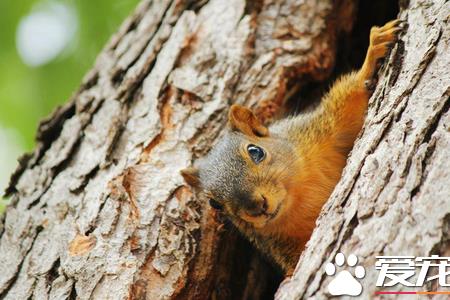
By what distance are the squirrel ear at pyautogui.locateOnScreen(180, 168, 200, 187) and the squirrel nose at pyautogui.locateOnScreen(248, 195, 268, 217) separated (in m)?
0.45

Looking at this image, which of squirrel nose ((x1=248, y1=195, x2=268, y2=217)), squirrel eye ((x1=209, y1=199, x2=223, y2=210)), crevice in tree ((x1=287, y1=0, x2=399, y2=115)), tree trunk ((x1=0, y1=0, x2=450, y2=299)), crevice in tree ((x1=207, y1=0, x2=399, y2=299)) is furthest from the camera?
crevice in tree ((x1=287, y1=0, x2=399, y2=115))

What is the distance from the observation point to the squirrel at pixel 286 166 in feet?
10.2

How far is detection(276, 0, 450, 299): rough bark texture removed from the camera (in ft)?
6.64

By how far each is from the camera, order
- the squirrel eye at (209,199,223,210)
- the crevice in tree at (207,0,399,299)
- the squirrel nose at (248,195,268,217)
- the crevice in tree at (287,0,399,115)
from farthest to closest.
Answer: the crevice in tree at (287,0,399,115), the crevice in tree at (207,0,399,299), the squirrel eye at (209,199,223,210), the squirrel nose at (248,195,268,217)

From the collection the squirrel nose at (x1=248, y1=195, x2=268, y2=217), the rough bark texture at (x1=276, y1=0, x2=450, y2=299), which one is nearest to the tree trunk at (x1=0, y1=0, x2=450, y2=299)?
the rough bark texture at (x1=276, y1=0, x2=450, y2=299)

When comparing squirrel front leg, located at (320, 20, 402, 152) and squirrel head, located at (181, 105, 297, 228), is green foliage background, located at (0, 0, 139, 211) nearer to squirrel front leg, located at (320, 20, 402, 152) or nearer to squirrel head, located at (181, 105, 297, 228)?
squirrel head, located at (181, 105, 297, 228)

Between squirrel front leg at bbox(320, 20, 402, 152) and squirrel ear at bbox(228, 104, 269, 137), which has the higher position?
squirrel front leg at bbox(320, 20, 402, 152)

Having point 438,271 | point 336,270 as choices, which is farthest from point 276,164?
point 438,271

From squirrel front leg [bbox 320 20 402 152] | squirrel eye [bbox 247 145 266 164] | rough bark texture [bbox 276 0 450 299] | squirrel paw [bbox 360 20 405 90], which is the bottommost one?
rough bark texture [bbox 276 0 450 299]

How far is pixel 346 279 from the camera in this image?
201 centimetres

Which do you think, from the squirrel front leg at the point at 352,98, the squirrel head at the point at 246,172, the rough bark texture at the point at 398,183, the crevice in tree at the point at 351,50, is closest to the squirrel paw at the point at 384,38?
the squirrel front leg at the point at 352,98

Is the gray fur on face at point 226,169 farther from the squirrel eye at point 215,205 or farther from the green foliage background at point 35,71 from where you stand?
the green foliage background at point 35,71

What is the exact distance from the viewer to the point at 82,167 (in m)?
3.58

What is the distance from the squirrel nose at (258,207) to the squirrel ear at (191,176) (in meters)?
0.45
